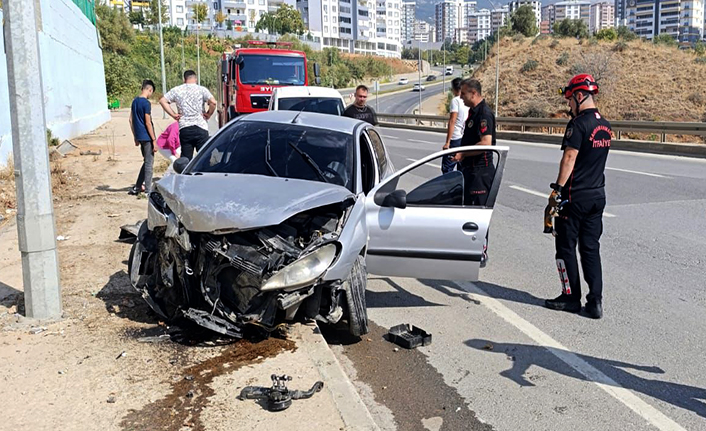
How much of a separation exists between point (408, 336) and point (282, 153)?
6.41 ft

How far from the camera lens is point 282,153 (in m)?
6.27

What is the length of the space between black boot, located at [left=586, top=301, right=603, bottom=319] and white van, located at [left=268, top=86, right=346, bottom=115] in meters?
9.46

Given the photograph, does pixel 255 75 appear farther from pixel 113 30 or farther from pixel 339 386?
pixel 113 30

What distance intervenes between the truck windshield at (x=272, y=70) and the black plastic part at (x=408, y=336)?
1727 cm

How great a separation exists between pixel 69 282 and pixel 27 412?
9.11 feet

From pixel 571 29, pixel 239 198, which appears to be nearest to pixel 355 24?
pixel 571 29

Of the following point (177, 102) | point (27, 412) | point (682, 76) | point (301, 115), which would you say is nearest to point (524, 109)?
point (682, 76)

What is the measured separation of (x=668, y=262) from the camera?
790cm

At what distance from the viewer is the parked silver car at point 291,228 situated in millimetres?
4824

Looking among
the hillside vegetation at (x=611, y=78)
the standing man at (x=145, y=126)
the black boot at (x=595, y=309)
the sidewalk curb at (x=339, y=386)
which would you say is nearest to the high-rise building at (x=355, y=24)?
the hillside vegetation at (x=611, y=78)

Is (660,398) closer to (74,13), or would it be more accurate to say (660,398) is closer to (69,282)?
(69,282)

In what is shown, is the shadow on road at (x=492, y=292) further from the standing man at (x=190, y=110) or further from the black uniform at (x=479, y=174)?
the standing man at (x=190, y=110)

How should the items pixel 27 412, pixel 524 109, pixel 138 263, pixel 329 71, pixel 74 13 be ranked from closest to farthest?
pixel 27 412 → pixel 138 263 → pixel 74 13 → pixel 524 109 → pixel 329 71

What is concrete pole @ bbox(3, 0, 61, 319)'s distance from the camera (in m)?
5.24
